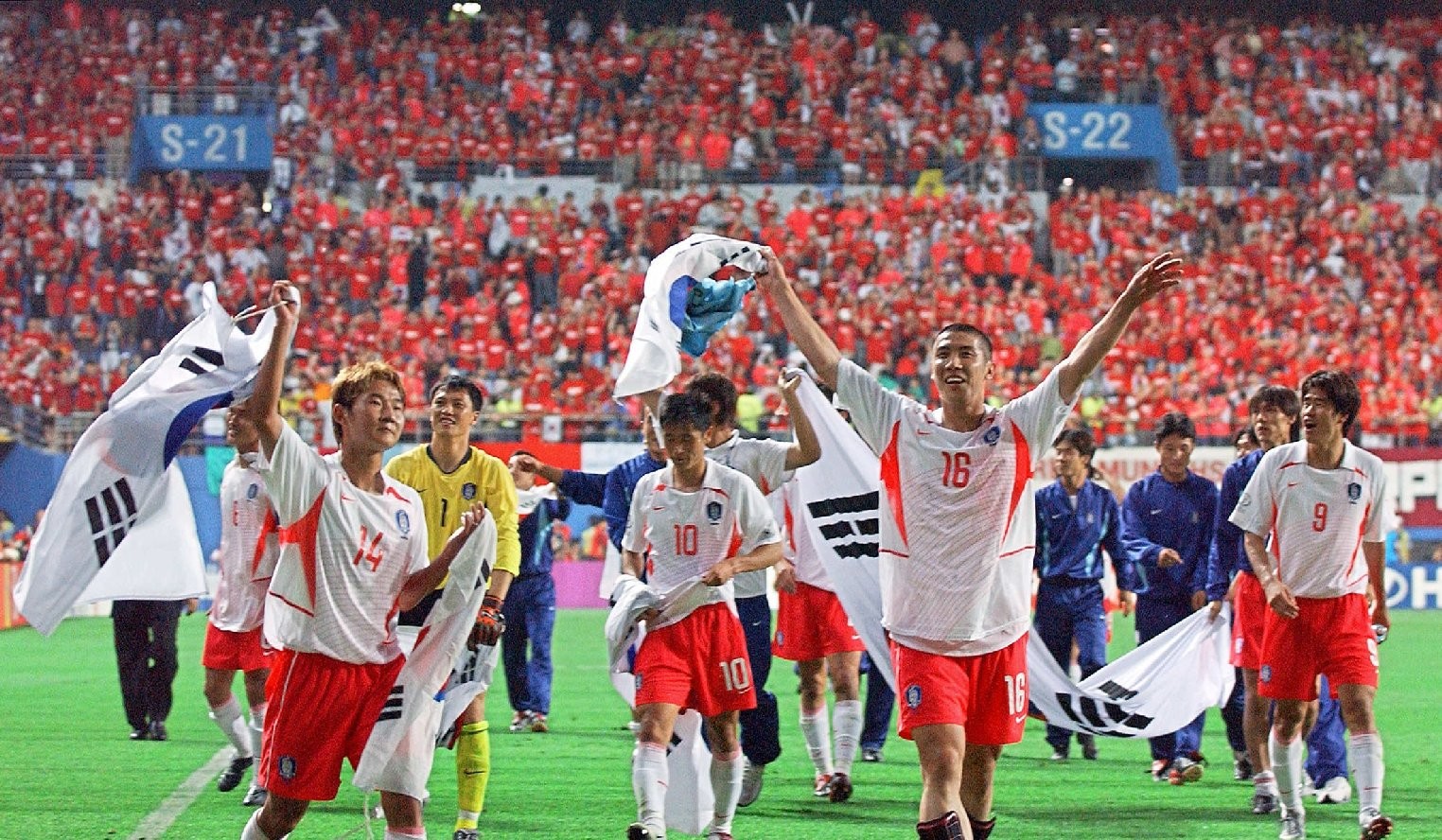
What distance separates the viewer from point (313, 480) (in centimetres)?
568

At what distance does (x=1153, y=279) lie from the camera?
5.79 meters

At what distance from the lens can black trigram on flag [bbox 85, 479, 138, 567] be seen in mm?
5672

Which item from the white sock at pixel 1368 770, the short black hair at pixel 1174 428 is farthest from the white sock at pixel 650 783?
the short black hair at pixel 1174 428

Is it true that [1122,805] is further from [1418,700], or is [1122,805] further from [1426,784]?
[1418,700]

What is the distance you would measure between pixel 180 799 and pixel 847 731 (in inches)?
137

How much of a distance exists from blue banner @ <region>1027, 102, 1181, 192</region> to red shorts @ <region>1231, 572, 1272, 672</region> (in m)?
28.5

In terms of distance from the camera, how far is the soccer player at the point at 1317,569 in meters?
7.60

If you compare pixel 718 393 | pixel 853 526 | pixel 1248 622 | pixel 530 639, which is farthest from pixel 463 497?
pixel 530 639

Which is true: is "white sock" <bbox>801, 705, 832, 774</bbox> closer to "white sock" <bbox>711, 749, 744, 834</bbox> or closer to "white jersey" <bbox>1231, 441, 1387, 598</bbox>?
"white sock" <bbox>711, 749, 744, 834</bbox>

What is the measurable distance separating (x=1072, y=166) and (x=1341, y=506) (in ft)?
101

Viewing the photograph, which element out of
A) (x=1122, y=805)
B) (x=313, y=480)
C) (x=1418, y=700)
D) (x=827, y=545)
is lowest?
(x=1418, y=700)

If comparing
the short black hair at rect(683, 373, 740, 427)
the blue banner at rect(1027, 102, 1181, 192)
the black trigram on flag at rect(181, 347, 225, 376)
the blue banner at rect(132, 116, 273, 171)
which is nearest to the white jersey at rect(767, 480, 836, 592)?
the short black hair at rect(683, 373, 740, 427)

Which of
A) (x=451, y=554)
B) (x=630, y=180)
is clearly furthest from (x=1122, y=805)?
(x=630, y=180)

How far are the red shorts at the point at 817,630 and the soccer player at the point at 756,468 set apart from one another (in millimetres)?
1074
